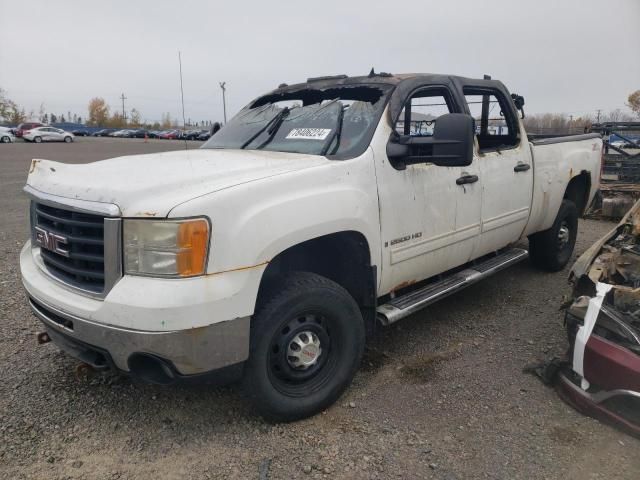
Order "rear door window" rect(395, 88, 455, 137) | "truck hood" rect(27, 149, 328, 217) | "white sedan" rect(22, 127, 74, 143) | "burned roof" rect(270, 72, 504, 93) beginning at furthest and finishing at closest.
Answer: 1. "white sedan" rect(22, 127, 74, 143)
2. "rear door window" rect(395, 88, 455, 137)
3. "burned roof" rect(270, 72, 504, 93)
4. "truck hood" rect(27, 149, 328, 217)

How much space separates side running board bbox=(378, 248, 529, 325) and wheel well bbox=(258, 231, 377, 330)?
141mm

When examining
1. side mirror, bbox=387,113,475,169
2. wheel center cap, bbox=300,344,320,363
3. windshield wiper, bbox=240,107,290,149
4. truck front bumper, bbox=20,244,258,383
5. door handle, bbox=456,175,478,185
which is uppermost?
windshield wiper, bbox=240,107,290,149

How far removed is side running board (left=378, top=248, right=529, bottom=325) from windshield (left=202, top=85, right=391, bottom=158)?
1.05m

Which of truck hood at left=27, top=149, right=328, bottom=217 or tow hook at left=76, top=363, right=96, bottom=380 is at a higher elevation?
truck hood at left=27, top=149, right=328, bottom=217

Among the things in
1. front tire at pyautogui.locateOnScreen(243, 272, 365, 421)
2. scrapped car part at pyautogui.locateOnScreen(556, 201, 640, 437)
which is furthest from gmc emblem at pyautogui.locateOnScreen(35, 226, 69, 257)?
scrapped car part at pyautogui.locateOnScreen(556, 201, 640, 437)

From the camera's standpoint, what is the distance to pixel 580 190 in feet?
18.7

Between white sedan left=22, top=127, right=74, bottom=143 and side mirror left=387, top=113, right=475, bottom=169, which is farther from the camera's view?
white sedan left=22, top=127, right=74, bottom=143

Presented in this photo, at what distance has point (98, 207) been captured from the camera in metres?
2.36

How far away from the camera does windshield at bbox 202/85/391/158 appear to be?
318cm

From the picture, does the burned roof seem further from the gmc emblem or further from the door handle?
the gmc emblem

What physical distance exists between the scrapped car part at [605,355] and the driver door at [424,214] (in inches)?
36.9

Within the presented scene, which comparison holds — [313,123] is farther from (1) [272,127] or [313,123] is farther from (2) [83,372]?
(2) [83,372]

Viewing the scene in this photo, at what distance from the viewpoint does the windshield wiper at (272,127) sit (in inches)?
143

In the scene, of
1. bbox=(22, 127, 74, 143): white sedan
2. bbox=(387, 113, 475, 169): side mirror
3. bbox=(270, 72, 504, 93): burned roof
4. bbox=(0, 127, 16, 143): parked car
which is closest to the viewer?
bbox=(387, 113, 475, 169): side mirror
